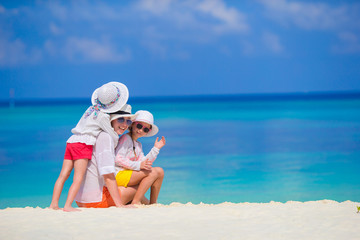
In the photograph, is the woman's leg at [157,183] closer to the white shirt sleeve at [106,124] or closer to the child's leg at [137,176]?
the child's leg at [137,176]

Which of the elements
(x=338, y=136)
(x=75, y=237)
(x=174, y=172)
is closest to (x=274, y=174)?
(x=174, y=172)

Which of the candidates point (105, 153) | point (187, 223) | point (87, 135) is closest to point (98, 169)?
point (105, 153)

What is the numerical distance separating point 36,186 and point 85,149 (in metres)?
4.51

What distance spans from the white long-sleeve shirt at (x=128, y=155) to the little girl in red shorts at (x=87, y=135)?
23 centimetres

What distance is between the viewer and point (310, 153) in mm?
12852

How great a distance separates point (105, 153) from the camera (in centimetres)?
471

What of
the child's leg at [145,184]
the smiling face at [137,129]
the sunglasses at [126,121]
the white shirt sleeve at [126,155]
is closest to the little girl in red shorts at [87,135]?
the sunglasses at [126,121]

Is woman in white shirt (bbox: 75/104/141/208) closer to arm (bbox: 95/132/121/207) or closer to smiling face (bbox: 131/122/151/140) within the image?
arm (bbox: 95/132/121/207)

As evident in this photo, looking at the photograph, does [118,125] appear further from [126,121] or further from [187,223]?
[187,223]

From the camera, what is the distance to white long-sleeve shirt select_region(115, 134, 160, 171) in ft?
16.6

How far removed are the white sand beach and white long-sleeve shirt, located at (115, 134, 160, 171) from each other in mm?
491

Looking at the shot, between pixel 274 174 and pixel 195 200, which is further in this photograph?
pixel 274 174

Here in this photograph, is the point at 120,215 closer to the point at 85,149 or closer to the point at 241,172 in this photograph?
the point at 85,149

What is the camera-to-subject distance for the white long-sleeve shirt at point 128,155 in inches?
199
